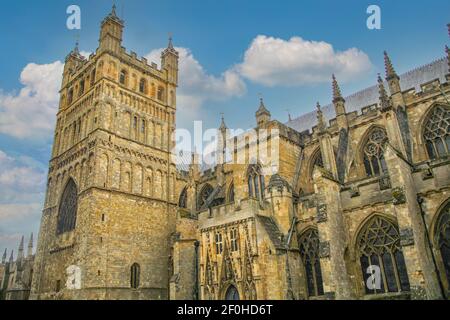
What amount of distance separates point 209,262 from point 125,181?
10596mm

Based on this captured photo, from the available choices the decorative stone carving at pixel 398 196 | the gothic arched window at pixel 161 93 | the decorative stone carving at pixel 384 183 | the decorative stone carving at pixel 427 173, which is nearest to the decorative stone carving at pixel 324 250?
the decorative stone carving at pixel 398 196

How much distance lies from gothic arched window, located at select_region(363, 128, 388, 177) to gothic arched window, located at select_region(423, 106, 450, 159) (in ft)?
7.70

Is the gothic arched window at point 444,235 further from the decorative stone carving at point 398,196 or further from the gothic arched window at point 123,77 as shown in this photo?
the gothic arched window at point 123,77

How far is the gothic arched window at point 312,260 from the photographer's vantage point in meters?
18.1

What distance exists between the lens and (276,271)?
17641 millimetres

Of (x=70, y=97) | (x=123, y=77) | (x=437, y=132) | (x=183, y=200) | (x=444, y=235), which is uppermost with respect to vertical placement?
(x=70, y=97)

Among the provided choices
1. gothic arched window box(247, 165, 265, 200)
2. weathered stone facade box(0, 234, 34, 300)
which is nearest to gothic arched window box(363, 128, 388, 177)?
gothic arched window box(247, 165, 265, 200)

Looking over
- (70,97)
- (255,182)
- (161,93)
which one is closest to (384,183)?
(255,182)

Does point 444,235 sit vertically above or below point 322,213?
below

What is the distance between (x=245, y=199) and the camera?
63.8 ft

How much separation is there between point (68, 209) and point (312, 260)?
63.1ft

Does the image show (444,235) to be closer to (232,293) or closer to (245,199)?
(245,199)
